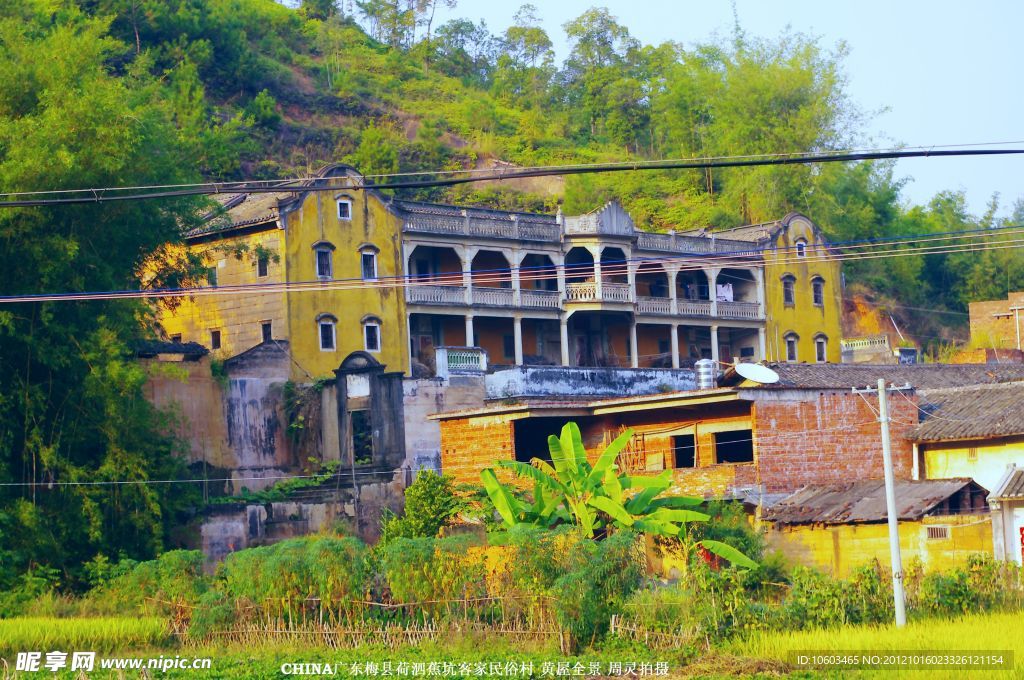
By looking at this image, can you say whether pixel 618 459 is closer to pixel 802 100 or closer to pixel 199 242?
pixel 199 242

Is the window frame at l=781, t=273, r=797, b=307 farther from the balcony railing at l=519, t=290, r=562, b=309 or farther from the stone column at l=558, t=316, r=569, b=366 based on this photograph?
the balcony railing at l=519, t=290, r=562, b=309

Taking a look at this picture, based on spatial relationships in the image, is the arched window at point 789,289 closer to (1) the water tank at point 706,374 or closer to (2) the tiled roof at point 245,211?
(1) the water tank at point 706,374

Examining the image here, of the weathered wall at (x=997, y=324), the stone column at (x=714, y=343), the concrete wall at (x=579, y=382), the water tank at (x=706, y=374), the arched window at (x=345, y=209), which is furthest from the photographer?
the weathered wall at (x=997, y=324)

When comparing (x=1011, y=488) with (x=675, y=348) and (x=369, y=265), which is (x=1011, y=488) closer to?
(x=369, y=265)

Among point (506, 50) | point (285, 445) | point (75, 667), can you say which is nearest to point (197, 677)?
point (75, 667)

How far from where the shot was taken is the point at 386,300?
39.2 m

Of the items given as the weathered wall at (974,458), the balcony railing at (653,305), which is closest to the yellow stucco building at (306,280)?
the balcony railing at (653,305)

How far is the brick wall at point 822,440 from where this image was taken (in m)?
27.3

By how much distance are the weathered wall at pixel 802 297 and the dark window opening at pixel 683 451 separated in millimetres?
20516

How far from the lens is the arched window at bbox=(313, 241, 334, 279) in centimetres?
3762

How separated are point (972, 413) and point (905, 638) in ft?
41.3

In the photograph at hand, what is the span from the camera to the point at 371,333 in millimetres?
38688

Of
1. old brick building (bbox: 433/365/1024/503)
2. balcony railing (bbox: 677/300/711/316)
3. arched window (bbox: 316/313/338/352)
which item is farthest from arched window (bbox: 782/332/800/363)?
arched window (bbox: 316/313/338/352)

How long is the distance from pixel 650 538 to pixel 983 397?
341 inches
